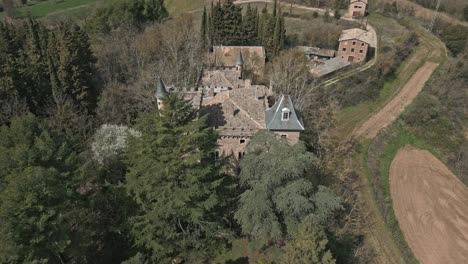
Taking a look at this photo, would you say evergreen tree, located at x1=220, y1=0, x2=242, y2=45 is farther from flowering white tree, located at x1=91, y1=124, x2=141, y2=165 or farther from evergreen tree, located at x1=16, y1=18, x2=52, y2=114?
flowering white tree, located at x1=91, y1=124, x2=141, y2=165

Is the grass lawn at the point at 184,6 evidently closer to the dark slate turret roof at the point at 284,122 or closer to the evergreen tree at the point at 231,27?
the evergreen tree at the point at 231,27

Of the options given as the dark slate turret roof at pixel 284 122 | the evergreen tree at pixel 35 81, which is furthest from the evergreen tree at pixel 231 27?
the dark slate turret roof at pixel 284 122

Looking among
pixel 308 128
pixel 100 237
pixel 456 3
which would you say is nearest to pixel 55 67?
pixel 100 237

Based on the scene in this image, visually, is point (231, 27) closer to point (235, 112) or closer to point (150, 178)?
point (235, 112)

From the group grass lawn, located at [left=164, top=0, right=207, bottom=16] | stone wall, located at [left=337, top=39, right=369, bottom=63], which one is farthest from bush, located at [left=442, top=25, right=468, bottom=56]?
grass lawn, located at [left=164, top=0, right=207, bottom=16]

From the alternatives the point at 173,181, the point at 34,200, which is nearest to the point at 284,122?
the point at 173,181

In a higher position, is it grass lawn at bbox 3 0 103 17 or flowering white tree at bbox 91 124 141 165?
grass lawn at bbox 3 0 103 17
